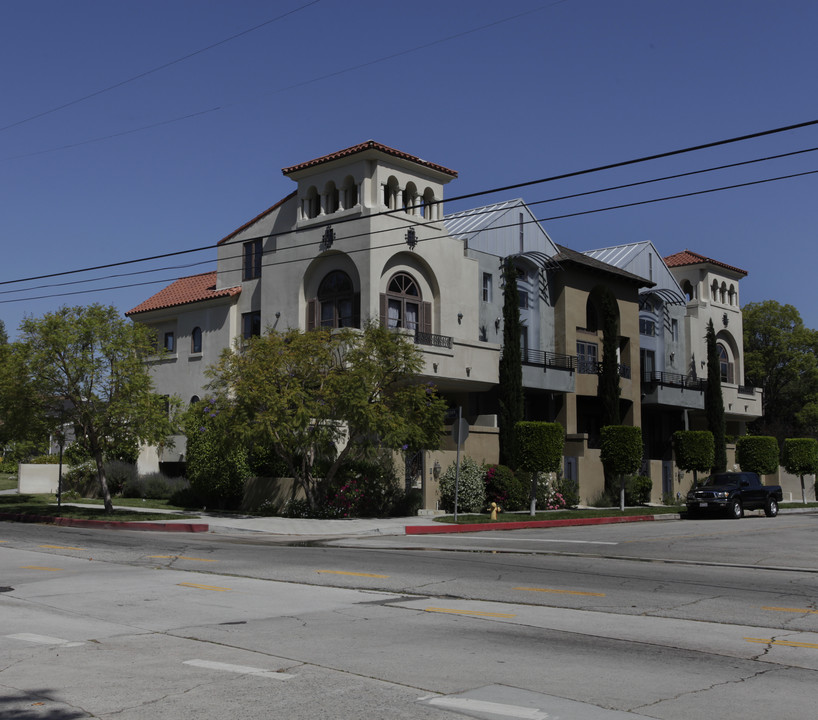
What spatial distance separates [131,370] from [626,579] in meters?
17.9

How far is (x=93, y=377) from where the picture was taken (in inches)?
1073

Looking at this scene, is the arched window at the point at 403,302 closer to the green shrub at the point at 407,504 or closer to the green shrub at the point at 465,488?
the green shrub at the point at 465,488

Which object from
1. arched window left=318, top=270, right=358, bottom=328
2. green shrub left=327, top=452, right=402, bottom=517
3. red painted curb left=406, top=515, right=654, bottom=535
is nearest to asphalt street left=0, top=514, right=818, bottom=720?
red painted curb left=406, top=515, right=654, bottom=535

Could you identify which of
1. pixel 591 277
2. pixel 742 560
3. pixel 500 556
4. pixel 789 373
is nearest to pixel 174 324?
pixel 591 277

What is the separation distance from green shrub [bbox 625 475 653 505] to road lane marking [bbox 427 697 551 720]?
35.1 m

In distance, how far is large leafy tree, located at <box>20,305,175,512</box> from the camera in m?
26.7

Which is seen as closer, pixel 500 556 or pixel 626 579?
pixel 626 579

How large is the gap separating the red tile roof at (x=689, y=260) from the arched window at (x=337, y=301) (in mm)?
27644

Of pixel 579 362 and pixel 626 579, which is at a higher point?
pixel 579 362

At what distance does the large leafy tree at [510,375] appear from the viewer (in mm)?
34750

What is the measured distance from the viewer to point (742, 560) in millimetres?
17734

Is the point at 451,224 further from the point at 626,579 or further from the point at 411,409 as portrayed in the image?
the point at 626,579

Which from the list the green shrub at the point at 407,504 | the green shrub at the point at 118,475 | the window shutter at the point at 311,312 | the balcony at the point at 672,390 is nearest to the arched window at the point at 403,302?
the window shutter at the point at 311,312

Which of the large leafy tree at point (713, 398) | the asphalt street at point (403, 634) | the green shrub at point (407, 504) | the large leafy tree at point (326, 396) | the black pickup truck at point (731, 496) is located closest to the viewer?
the asphalt street at point (403, 634)
